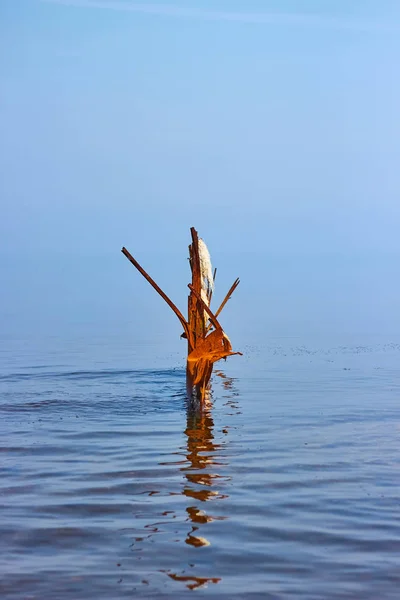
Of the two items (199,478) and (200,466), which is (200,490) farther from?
(200,466)

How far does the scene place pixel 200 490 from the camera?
1105cm

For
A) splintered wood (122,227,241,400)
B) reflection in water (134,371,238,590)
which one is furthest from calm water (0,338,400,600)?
splintered wood (122,227,241,400)

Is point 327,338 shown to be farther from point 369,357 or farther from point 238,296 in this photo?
point 238,296

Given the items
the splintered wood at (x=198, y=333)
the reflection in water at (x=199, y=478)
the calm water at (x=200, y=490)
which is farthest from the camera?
the splintered wood at (x=198, y=333)

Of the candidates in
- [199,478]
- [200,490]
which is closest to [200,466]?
[199,478]

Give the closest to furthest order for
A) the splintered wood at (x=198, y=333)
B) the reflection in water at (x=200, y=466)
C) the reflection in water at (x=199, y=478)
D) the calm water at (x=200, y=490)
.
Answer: the calm water at (x=200, y=490)
the reflection in water at (x=199, y=478)
the reflection in water at (x=200, y=466)
the splintered wood at (x=198, y=333)

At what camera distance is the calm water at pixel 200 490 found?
8.05 meters

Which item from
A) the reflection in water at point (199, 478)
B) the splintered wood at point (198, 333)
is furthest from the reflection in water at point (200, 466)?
the splintered wood at point (198, 333)

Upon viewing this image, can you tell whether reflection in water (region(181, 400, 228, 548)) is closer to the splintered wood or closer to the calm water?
the calm water

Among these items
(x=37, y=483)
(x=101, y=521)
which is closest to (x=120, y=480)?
(x=37, y=483)

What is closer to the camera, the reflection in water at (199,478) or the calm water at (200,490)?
the calm water at (200,490)

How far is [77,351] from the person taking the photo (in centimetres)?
2919

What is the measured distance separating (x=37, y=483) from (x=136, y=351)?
1790cm

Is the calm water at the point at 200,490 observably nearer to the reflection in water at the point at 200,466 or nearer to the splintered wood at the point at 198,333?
the reflection in water at the point at 200,466
